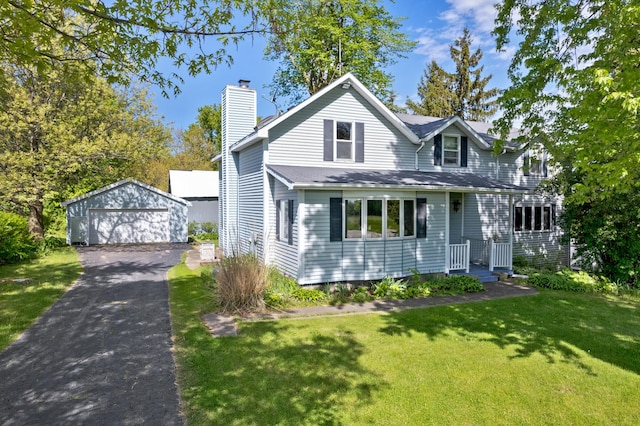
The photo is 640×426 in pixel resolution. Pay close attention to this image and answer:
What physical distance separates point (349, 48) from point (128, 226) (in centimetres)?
1833

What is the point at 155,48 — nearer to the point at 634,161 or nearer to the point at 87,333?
the point at 87,333

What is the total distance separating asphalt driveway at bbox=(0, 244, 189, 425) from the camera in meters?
4.94

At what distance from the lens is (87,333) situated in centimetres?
787

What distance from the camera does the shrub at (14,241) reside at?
50.8 feet

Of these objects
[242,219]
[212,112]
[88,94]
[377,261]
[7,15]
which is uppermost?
[212,112]

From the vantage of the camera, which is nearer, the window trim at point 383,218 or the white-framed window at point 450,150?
A: the window trim at point 383,218

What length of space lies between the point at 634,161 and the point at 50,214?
29.9 meters

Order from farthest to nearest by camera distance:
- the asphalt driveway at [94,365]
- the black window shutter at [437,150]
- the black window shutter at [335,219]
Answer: the black window shutter at [437,150], the black window shutter at [335,219], the asphalt driveway at [94,365]

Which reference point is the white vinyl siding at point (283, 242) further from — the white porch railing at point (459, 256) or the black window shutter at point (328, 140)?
the white porch railing at point (459, 256)

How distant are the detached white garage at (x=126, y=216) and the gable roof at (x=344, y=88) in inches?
457

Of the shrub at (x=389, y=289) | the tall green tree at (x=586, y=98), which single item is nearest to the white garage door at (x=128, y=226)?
the shrub at (x=389, y=289)

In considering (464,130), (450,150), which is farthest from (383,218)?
(464,130)

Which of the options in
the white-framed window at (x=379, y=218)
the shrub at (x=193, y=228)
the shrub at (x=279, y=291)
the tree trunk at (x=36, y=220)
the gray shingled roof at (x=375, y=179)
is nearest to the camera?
the shrub at (x=279, y=291)

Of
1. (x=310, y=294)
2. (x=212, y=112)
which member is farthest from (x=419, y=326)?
(x=212, y=112)
